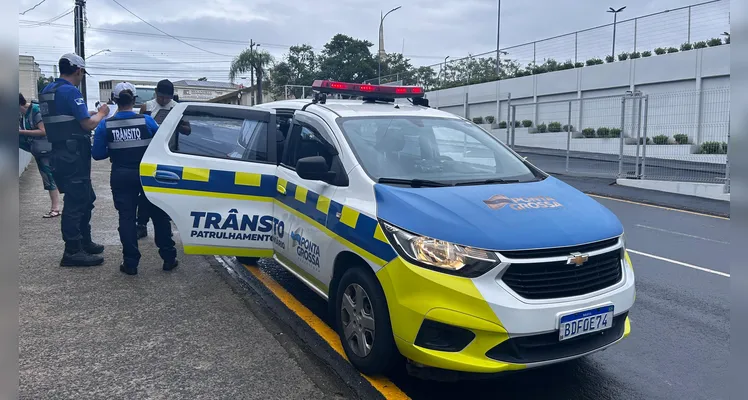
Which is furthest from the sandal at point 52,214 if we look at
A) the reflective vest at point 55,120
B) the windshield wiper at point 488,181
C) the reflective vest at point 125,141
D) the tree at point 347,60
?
the tree at point 347,60

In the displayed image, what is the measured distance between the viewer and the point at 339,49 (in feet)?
170

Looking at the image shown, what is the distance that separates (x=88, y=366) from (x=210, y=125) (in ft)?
8.21

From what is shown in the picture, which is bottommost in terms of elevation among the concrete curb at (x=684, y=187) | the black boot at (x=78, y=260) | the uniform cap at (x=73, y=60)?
the black boot at (x=78, y=260)

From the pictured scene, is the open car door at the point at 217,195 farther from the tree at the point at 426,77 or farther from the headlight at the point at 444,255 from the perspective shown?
the tree at the point at 426,77

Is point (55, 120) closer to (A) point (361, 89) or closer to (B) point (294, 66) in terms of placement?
(A) point (361, 89)

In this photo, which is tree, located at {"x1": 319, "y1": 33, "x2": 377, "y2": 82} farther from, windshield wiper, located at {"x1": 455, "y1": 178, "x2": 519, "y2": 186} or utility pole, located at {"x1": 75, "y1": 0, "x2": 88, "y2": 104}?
windshield wiper, located at {"x1": 455, "y1": 178, "x2": 519, "y2": 186}

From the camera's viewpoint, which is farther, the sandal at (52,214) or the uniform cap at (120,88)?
the sandal at (52,214)

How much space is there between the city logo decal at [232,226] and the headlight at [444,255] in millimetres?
2122

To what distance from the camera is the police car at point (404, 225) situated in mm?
3117

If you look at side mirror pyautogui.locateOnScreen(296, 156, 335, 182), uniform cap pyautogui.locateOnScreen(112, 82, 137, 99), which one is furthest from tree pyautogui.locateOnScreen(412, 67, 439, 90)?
side mirror pyautogui.locateOnScreen(296, 156, 335, 182)

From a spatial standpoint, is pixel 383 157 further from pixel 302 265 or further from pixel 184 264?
pixel 184 264

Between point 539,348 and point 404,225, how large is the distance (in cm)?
101

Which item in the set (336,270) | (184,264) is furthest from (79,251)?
(336,270)

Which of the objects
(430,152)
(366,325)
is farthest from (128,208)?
(366,325)
